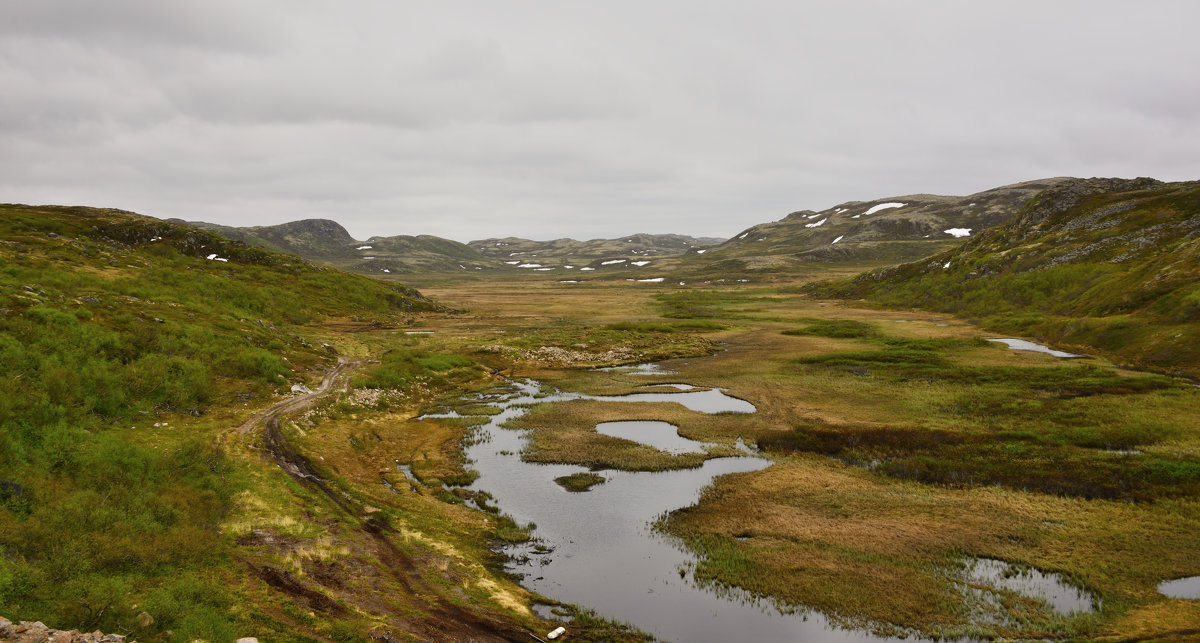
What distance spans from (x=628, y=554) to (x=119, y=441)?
2374 centimetres

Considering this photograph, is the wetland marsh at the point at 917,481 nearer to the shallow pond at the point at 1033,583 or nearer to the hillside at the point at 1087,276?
the shallow pond at the point at 1033,583

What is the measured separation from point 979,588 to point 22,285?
2465 inches

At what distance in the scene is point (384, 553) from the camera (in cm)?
2328

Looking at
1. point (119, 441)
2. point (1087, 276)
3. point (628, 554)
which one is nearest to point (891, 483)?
point (628, 554)

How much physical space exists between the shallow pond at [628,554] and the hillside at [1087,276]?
53.1 meters

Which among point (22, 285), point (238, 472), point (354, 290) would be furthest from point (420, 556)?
point (354, 290)

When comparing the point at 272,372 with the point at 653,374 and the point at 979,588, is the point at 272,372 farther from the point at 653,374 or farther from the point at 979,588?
the point at 979,588

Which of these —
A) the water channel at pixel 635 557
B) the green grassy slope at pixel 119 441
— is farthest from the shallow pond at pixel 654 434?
the green grassy slope at pixel 119 441

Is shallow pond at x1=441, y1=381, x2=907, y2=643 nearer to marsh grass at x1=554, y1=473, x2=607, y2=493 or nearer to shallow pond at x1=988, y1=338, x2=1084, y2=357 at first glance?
marsh grass at x1=554, y1=473, x2=607, y2=493

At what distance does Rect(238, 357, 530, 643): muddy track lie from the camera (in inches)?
718

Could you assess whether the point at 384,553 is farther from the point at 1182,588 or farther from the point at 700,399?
the point at 700,399

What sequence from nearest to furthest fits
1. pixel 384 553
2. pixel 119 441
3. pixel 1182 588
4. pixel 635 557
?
pixel 1182 588
pixel 384 553
pixel 119 441
pixel 635 557

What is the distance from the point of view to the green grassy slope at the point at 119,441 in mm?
14551

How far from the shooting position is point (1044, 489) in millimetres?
29969
